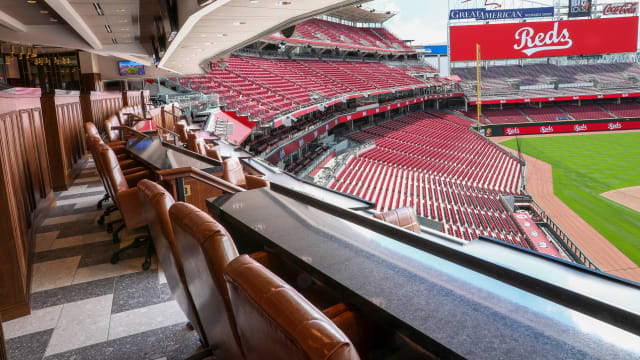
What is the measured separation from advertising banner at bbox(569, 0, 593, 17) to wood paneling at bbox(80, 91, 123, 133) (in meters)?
43.3

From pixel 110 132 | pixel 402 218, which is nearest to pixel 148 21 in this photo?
pixel 110 132

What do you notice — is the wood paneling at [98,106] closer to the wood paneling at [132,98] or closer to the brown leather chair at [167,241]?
the wood paneling at [132,98]

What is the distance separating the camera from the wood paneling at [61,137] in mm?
5160

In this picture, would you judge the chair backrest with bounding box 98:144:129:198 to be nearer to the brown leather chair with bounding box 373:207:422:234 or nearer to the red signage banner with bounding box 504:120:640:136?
the brown leather chair with bounding box 373:207:422:234

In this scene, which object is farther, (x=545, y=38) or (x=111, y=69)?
(x=545, y=38)

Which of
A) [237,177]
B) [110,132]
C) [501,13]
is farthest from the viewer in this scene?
[501,13]

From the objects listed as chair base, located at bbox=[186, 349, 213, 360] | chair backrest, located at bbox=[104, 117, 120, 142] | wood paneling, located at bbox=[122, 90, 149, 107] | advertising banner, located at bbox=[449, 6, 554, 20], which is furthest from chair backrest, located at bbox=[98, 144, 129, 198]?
advertising banner, located at bbox=[449, 6, 554, 20]

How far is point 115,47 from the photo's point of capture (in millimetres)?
8984

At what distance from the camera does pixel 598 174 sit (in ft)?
66.7

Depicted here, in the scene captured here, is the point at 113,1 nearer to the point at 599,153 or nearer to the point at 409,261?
the point at 409,261

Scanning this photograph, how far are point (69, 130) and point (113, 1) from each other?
247 cm

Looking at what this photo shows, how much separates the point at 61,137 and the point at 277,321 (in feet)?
18.9

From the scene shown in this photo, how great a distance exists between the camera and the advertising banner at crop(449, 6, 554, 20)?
127ft

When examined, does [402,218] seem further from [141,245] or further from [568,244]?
[568,244]
